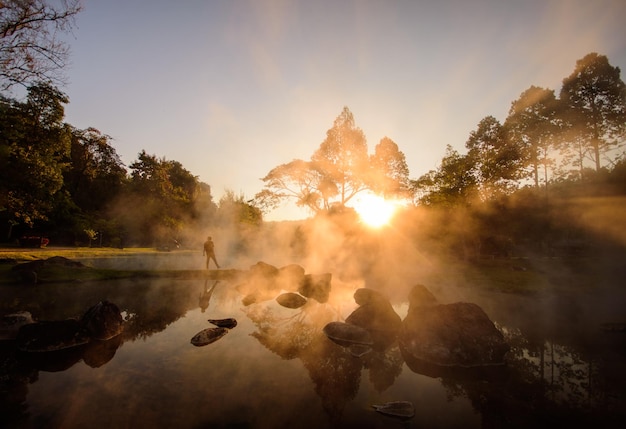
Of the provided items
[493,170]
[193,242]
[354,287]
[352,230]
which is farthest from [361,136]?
[193,242]

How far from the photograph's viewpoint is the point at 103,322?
855 centimetres

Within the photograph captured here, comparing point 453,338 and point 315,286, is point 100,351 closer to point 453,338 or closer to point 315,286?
point 453,338

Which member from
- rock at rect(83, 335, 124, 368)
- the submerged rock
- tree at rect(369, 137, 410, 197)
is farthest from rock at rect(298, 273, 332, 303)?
tree at rect(369, 137, 410, 197)

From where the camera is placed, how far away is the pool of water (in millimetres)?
5113

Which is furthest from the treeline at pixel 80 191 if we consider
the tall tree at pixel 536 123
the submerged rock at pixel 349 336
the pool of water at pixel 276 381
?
the tall tree at pixel 536 123

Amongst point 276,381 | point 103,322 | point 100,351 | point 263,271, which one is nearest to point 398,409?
point 276,381

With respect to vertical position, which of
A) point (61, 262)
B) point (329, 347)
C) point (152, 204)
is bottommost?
point (329, 347)

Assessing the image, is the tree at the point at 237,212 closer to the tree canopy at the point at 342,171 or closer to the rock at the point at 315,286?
the tree canopy at the point at 342,171

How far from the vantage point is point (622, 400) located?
6.25 metres

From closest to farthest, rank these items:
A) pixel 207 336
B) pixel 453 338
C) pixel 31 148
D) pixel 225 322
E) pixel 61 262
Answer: pixel 453 338 → pixel 207 336 → pixel 225 322 → pixel 61 262 → pixel 31 148

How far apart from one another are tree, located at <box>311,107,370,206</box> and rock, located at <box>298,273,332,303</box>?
1773 cm

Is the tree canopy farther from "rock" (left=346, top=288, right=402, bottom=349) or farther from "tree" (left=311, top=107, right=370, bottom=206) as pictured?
"rock" (left=346, top=288, right=402, bottom=349)

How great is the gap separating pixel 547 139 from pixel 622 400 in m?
37.8

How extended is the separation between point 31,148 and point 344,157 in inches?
1149
